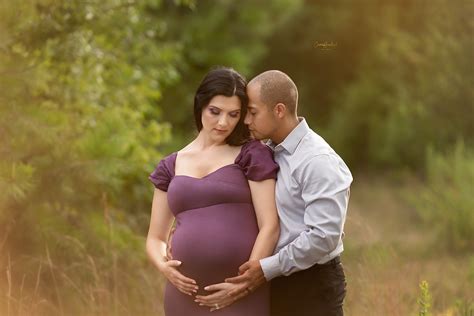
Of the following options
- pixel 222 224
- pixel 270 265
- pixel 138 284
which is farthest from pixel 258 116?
pixel 138 284

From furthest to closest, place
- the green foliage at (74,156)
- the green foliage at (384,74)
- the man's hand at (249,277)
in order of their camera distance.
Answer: the green foliage at (384,74) < the green foliage at (74,156) < the man's hand at (249,277)

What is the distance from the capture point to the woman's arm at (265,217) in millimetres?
4746

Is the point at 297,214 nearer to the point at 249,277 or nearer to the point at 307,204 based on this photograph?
the point at 307,204

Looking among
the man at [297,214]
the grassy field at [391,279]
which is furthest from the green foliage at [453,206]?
the man at [297,214]

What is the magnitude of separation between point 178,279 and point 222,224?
36cm

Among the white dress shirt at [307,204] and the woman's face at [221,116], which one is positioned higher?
the woman's face at [221,116]

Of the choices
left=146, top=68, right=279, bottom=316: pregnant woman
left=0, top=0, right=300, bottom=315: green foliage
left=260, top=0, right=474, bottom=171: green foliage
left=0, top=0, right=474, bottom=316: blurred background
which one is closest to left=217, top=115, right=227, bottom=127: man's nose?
left=146, top=68, right=279, bottom=316: pregnant woman

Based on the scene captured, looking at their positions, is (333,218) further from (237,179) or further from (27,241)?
(27,241)

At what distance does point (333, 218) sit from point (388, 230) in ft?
38.2

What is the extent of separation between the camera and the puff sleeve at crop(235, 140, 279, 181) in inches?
189

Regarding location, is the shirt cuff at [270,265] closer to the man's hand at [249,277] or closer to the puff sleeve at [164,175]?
the man's hand at [249,277]

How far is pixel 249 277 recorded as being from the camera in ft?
15.5

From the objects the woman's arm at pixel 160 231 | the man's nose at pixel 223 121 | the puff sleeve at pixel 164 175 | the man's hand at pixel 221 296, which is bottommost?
the man's hand at pixel 221 296

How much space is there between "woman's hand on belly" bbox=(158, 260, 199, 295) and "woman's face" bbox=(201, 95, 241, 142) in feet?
2.19
